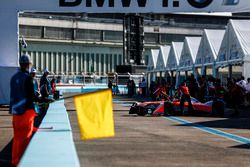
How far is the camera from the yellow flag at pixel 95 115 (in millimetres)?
6992

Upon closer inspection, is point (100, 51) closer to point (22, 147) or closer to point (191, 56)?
point (191, 56)

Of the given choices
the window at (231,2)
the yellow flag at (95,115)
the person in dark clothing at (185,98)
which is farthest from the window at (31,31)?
the yellow flag at (95,115)

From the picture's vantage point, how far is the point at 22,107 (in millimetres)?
8227

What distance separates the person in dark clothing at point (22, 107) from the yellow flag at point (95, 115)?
1.37 meters

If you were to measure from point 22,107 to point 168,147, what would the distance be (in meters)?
4.07

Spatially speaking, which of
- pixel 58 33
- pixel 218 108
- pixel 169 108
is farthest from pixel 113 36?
pixel 218 108

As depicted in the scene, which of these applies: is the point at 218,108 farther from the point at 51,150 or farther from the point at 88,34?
the point at 88,34

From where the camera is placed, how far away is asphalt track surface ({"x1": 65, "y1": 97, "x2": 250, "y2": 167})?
9406 mm

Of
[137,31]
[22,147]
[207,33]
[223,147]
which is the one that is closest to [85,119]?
[22,147]

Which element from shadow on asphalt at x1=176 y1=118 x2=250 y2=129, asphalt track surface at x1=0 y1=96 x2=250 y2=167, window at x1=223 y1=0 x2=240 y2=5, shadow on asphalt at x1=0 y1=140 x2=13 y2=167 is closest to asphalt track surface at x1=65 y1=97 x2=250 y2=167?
asphalt track surface at x1=0 y1=96 x2=250 y2=167

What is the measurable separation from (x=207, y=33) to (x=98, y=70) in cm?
5768

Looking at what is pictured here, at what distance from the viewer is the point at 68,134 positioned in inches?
388

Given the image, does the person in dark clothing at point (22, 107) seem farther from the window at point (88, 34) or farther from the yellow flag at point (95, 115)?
the window at point (88, 34)

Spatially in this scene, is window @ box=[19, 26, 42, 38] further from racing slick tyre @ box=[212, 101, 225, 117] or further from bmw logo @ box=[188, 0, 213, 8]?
racing slick tyre @ box=[212, 101, 225, 117]
